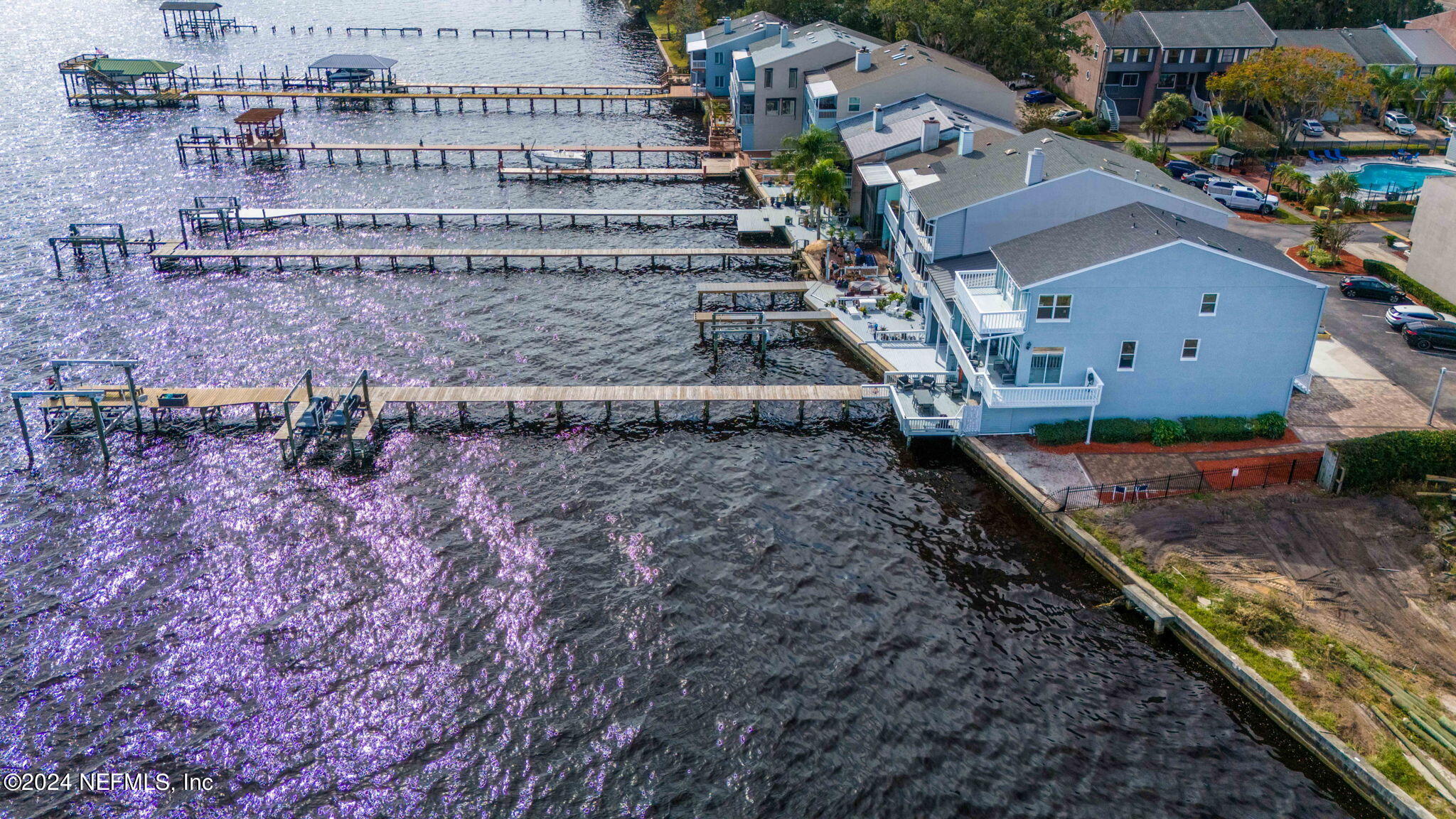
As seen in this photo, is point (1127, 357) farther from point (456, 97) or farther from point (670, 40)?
point (670, 40)

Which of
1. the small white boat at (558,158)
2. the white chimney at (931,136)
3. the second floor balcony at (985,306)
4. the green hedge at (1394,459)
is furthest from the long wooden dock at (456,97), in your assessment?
the green hedge at (1394,459)

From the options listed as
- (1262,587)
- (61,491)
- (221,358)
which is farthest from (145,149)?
(1262,587)

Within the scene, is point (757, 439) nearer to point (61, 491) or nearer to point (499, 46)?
point (61, 491)

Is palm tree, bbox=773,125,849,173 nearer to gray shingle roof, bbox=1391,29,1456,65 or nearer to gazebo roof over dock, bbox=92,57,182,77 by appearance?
gray shingle roof, bbox=1391,29,1456,65

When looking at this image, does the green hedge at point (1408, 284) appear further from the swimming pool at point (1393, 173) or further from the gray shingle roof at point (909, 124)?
the gray shingle roof at point (909, 124)

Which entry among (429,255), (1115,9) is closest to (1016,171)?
(429,255)

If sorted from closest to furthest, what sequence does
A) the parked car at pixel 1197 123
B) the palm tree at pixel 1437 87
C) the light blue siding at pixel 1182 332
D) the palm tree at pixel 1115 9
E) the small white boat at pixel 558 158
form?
the light blue siding at pixel 1182 332
the small white boat at pixel 558 158
the parked car at pixel 1197 123
the palm tree at pixel 1437 87
the palm tree at pixel 1115 9

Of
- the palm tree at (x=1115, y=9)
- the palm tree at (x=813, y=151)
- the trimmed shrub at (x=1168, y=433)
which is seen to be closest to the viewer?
the trimmed shrub at (x=1168, y=433)
